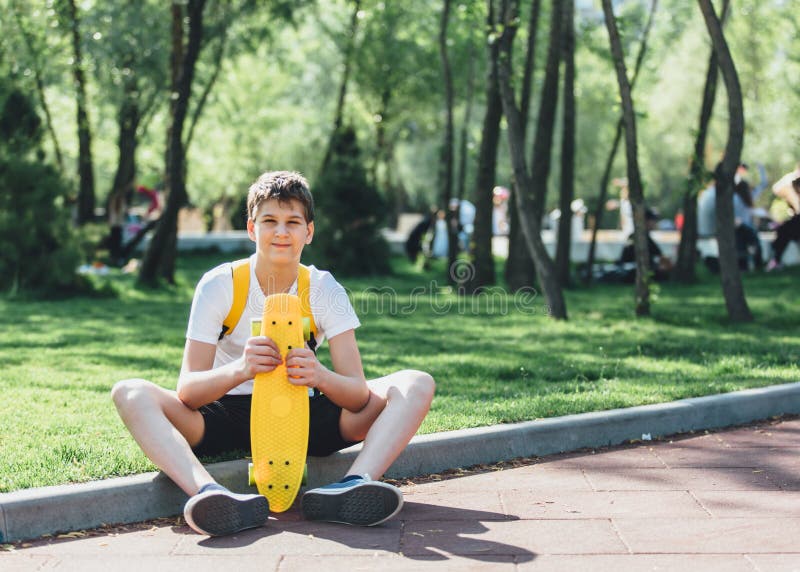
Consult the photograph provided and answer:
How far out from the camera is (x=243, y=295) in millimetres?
4660

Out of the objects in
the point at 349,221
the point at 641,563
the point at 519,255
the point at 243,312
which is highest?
the point at 349,221

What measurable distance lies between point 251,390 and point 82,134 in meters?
18.7

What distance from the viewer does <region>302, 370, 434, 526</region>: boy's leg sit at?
4227 millimetres

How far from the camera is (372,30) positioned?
989 inches

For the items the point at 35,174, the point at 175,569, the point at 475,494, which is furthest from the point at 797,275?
the point at 175,569

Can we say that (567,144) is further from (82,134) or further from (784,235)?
(82,134)

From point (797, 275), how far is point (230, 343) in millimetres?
13692

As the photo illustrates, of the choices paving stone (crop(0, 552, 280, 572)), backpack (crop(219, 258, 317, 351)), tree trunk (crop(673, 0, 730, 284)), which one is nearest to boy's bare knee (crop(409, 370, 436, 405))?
backpack (crop(219, 258, 317, 351))

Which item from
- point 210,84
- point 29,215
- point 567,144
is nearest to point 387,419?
point 567,144

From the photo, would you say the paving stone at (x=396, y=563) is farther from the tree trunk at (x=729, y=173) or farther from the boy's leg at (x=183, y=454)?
the tree trunk at (x=729, y=173)

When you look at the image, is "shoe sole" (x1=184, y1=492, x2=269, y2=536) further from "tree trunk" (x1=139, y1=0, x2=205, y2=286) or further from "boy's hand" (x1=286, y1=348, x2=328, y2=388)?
"tree trunk" (x1=139, y1=0, x2=205, y2=286)

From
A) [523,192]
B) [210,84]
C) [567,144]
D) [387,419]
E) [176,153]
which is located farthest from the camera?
[210,84]

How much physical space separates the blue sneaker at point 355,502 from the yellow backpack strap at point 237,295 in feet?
2.71

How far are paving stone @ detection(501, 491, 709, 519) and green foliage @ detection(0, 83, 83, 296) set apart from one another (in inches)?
414
